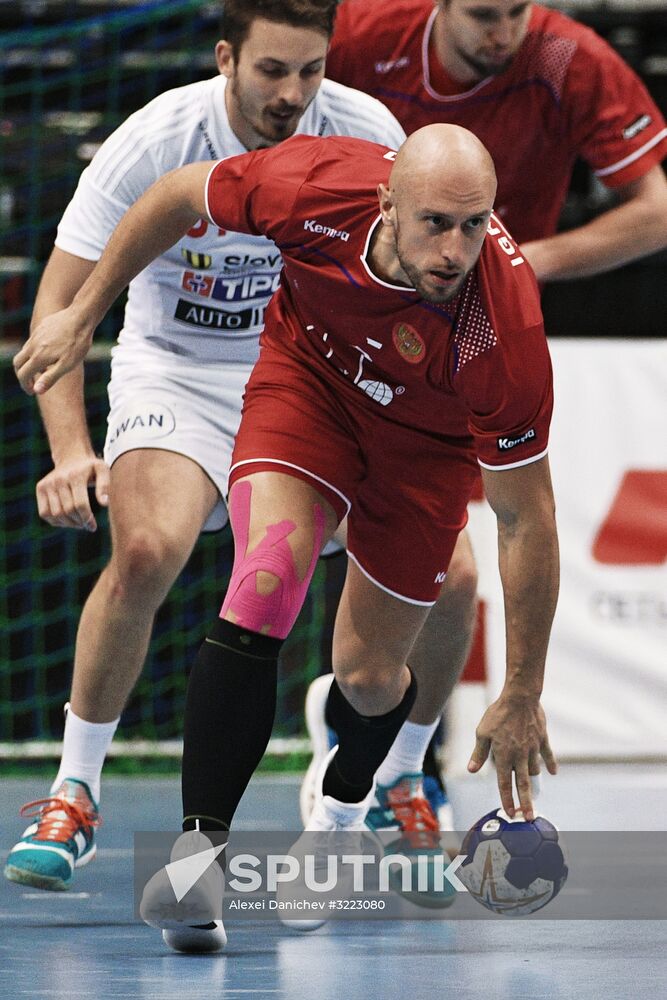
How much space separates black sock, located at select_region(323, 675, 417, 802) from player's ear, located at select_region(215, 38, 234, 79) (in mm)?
1334

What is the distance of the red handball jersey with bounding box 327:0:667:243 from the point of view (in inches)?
149

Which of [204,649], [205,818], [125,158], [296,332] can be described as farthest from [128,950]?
[125,158]

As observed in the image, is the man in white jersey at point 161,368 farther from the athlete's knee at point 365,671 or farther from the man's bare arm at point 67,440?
the athlete's knee at point 365,671

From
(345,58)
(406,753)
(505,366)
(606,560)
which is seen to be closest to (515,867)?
(505,366)

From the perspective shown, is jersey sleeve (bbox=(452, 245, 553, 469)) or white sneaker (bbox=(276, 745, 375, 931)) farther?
white sneaker (bbox=(276, 745, 375, 931))

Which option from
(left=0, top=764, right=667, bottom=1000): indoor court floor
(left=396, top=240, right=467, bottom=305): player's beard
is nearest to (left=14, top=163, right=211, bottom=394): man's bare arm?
(left=396, top=240, right=467, bottom=305): player's beard

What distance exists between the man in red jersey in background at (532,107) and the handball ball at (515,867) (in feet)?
3.56

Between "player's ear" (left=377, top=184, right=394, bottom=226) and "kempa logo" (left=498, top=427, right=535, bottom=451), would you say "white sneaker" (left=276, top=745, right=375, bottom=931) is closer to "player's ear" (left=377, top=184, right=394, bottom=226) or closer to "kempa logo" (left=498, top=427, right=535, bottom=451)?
"kempa logo" (left=498, top=427, right=535, bottom=451)

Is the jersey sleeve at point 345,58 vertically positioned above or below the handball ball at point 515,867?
above

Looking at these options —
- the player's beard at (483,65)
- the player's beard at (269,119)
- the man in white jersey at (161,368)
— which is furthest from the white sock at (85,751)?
the player's beard at (483,65)

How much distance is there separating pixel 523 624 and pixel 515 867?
424 millimetres

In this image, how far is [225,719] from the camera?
255 cm

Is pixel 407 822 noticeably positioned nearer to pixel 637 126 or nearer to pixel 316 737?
pixel 316 737

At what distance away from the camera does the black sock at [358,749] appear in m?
3.07
